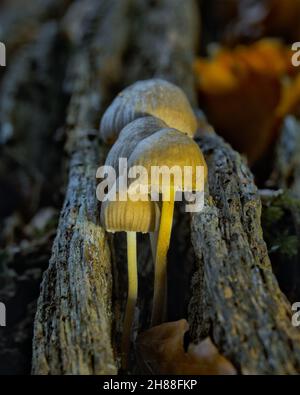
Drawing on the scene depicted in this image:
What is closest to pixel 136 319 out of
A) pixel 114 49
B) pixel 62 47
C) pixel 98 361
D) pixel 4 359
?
pixel 98 361

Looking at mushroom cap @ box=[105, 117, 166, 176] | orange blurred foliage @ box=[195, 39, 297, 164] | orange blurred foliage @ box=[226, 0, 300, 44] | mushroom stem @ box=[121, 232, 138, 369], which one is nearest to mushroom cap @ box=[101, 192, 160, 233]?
mushroom stem @ box=[121, 232, 138, 369]

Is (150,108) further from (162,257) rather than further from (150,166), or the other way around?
(162,257)

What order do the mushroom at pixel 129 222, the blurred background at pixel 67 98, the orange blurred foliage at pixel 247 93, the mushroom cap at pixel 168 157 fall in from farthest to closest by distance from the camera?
the orange blurred foliage at pixel 247 93 → the blurred background at pixel 67 98 → the mushroom at pixel 129 222 → the mushroom cap at pixel 168 157

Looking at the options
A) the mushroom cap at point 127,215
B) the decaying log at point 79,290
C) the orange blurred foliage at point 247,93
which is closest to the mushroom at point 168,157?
the mushroom cap at point 127,215

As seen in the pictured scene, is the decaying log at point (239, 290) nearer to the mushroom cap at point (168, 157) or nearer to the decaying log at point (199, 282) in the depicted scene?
the decaying log at point (199, 282)

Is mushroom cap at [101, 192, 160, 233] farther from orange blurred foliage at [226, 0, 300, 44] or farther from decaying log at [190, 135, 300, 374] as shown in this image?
orange blurred foliage at [226, 0, 300, 44]

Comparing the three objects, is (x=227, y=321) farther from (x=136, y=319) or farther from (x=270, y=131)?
(x=270, y=131)

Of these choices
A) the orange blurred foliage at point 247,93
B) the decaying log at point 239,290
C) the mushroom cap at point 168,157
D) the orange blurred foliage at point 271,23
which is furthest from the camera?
the orange blurred foliage at point 271,23
